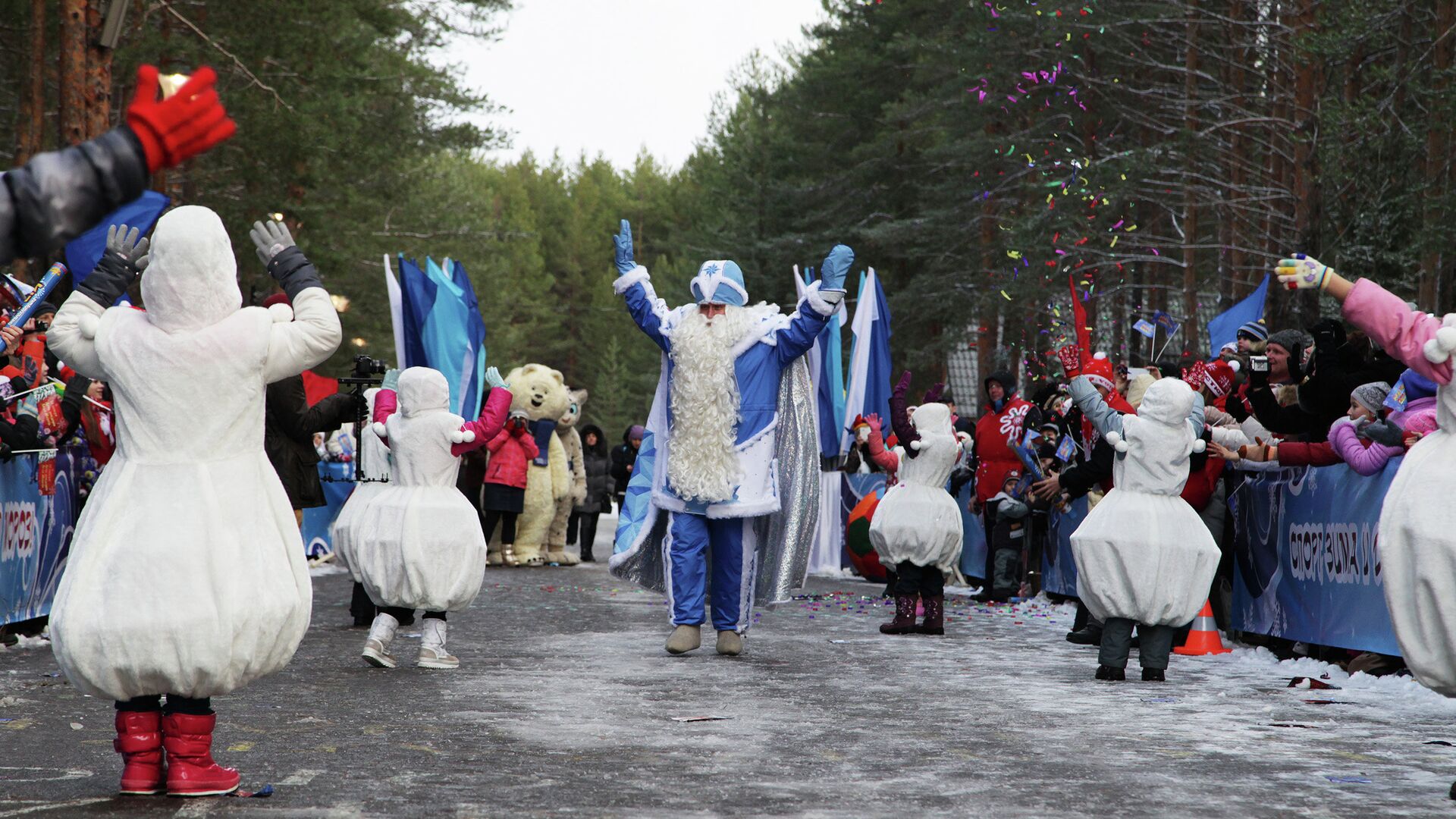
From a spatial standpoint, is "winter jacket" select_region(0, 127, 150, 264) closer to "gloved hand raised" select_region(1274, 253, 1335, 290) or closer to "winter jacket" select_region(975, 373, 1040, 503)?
"gloved hand raised" select_region(1274, 253, 1335, 290)

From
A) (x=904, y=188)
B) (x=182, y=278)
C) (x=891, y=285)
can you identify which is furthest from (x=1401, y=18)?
(x=891, y=285)

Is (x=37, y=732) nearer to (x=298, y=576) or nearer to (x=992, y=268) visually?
(x=298, y=576)

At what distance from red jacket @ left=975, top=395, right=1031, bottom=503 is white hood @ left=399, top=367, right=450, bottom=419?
6.70m

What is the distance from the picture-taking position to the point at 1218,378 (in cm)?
1088

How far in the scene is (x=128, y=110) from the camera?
3.94 m

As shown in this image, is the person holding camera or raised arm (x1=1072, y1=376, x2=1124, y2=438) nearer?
raised arm (x1=1072, y1=376, x2=1124, y2=438)

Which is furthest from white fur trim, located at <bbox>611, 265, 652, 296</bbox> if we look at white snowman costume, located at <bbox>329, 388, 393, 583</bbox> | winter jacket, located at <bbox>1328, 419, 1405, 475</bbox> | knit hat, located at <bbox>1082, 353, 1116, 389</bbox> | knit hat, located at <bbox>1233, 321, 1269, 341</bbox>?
winter jacket, located at <bbox>1328, 419, 1405, 475</bbox>

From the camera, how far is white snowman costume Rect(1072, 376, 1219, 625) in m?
8.39

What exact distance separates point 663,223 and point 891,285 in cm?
3179

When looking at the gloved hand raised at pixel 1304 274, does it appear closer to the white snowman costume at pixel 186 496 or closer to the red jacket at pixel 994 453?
the white snowman costume at pixel 186 496

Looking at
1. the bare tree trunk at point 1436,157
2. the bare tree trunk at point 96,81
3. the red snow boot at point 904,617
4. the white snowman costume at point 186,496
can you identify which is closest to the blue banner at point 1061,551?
the red snow boot at point 904,617

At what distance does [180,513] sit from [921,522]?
6.83 metres

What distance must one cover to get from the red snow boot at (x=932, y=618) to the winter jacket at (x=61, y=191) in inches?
312

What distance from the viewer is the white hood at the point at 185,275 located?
16.8ft
